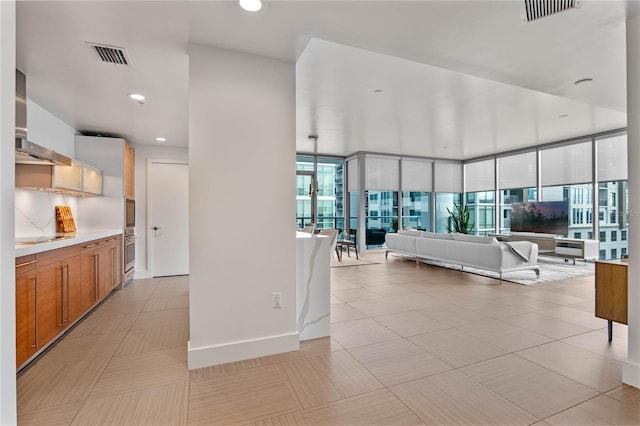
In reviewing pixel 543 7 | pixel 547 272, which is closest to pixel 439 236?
pixel 547 272

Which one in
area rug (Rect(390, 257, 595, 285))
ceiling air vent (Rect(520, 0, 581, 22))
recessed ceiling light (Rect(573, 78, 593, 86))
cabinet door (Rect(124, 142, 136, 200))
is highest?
recessed ceiling light (Rect(573, 78, 593, 86))

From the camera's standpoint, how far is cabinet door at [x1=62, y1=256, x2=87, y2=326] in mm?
2867

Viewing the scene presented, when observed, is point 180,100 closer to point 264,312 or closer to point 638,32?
point 264,312

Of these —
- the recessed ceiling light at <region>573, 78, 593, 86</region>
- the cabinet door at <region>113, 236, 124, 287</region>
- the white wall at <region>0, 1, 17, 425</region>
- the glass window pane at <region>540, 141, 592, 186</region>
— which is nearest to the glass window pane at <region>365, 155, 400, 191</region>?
the glass window pane at <region>540, 141, 592, 186</region>

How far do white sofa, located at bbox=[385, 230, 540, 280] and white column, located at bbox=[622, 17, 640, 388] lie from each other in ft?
9.45

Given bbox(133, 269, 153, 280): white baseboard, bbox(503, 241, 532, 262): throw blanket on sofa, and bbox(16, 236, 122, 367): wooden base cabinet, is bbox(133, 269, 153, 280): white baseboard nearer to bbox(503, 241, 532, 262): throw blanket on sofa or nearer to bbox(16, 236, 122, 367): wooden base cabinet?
bbox(16, 236, 122, 367): wooden base cabinet

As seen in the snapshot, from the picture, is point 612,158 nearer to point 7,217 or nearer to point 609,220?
point 609,220

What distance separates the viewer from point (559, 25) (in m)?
2.21

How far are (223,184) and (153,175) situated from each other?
3875mm

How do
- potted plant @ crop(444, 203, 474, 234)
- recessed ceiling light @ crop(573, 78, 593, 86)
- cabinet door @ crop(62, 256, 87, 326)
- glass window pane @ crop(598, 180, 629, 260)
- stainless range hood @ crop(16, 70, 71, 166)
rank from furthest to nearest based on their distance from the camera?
potted plant @ crop(444, 203, 474, 234) < glass window pane @ crop(598, 180, 629, 260) < recessed ceiling light @ crop(573, 78, 593, 86) < cabinet door @ crop(62, 256, 87, 326) < stainless range hood @ crop(16, 70, 71, 166)

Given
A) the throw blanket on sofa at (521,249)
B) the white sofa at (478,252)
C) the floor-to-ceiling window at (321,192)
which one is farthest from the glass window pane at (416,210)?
the throw blanket on sofa at (521,249)

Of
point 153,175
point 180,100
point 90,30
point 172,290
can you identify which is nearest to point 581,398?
point 90,30

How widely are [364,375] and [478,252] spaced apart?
3.88 m

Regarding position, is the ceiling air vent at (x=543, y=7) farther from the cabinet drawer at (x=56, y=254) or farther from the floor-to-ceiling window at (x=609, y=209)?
the floor-to-ceiling window at (x=609, y=209)
